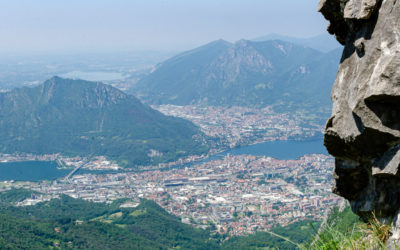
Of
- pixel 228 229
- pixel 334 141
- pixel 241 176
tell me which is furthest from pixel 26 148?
pixel 334 141

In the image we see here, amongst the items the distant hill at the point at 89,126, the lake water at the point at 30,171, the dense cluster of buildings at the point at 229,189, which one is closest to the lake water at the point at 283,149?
the dense cluster of buildings at the point at 229,189

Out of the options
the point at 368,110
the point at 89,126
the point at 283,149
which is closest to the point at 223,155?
the point at 283,149

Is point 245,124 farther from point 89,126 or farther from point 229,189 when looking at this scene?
point 229,189

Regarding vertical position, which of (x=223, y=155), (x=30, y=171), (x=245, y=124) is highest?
(x=245, y=124)

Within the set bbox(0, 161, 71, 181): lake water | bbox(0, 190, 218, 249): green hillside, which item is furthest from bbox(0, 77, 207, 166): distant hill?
bbox(0, 190, 218, 249): green hillside

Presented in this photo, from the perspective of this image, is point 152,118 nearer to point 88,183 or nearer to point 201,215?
point 88,183

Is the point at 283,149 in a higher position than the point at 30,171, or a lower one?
higher
